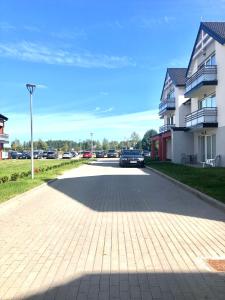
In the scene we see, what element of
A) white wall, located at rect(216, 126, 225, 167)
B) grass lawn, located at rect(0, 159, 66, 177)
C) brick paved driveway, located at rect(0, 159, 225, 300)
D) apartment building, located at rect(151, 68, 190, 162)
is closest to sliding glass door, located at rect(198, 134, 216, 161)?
white wall, located at rect(216, 126, 225, 167)

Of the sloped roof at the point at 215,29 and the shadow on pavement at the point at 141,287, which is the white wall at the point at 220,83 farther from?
the shadow on pavement at the point at 141,287

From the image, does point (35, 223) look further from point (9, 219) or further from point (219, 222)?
point (219, 222)

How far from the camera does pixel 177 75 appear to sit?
52875 mm

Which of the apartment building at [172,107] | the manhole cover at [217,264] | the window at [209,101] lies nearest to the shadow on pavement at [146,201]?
the manhole cover at [217,264]

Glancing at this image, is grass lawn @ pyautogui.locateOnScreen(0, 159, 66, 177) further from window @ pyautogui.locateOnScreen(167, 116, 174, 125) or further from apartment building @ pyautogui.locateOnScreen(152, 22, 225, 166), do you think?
window @ pyautogui.locateOnScreen(167, 116, 174, 125)

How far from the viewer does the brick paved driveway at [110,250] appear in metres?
5.19

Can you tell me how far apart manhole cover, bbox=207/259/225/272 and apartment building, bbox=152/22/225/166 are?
82.2 feet

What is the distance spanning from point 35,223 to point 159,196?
20.4 ft

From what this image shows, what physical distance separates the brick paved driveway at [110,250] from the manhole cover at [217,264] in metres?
0.12

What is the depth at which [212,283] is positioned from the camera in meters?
5.38

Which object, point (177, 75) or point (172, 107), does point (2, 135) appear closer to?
point (172, 107)

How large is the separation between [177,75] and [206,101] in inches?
657

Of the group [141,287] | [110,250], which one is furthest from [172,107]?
[141,287]

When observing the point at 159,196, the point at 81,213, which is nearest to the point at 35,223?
the point at 81,213
